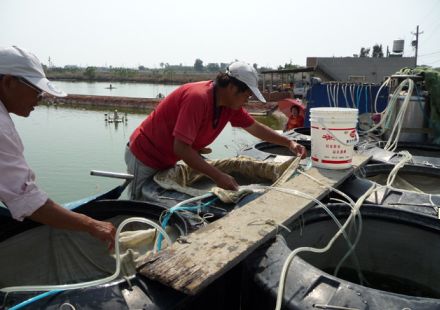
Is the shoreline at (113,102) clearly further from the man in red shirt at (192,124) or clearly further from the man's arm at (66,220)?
the man's arm at (66,220)

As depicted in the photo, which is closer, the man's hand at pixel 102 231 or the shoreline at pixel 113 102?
the man's hand at pixel 102 231

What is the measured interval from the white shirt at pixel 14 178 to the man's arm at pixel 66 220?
39mm

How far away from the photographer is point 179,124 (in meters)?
2.29

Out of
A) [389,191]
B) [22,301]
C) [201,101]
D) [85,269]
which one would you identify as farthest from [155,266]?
[389,191]

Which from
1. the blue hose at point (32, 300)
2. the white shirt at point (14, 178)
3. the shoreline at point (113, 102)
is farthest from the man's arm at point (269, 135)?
the shoreline at point (113, 102)

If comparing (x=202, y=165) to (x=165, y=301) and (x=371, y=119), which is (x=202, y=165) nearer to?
(x=165, y=301)

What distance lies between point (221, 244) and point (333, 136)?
1249mm

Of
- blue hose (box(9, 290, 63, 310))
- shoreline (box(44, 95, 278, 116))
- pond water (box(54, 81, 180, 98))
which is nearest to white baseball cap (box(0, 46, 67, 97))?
blue hose (box(9, 290, 63, 310))

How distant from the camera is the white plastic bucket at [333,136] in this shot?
2344mm

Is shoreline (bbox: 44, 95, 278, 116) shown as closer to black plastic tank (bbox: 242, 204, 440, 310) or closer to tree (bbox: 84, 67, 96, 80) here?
black plastic tank (bbox: 242, 204, 440, 310)

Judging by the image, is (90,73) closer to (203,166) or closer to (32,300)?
(203,166)

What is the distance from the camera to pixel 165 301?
48.5 inches

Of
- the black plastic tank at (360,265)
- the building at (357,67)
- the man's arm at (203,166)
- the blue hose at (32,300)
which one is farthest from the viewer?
the building at (357,67)

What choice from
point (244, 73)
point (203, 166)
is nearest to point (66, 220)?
point (203, 166)
